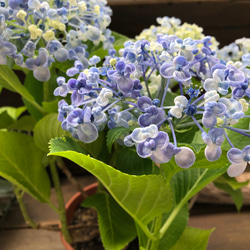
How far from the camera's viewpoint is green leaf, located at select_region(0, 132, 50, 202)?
52 cm

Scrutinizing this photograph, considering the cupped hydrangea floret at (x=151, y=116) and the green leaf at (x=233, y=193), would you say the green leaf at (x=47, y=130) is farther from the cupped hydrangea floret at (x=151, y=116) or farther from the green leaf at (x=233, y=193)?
the green leaf at (x=233, y=193)

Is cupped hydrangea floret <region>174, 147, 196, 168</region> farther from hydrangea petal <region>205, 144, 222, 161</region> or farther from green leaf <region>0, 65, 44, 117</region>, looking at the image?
green leaf <region>0, 65, 44, 117</region>

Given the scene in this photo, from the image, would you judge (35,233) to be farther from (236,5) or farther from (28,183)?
(236,5)

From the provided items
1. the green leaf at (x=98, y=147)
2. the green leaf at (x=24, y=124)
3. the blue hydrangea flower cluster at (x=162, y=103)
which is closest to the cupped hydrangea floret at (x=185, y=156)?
the blue hydrangea flower cluster at (x=162, y=103)

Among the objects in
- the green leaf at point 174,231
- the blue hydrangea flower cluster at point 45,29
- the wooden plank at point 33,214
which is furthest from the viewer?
the wooden plank at point 33,214

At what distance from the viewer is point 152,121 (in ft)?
1.08

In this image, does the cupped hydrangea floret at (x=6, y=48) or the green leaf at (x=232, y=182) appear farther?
the green leaf at (x=232, y=182)

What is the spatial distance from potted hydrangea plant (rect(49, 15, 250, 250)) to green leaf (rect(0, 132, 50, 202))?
12 cm

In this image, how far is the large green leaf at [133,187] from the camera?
14.2 inches

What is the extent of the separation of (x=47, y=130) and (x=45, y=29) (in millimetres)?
159

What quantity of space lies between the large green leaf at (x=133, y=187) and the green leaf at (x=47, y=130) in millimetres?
109

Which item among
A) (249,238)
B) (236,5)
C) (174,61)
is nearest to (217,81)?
(174,61)

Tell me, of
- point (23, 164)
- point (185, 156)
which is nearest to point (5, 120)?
point (23, 164)

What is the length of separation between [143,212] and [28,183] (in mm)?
231
